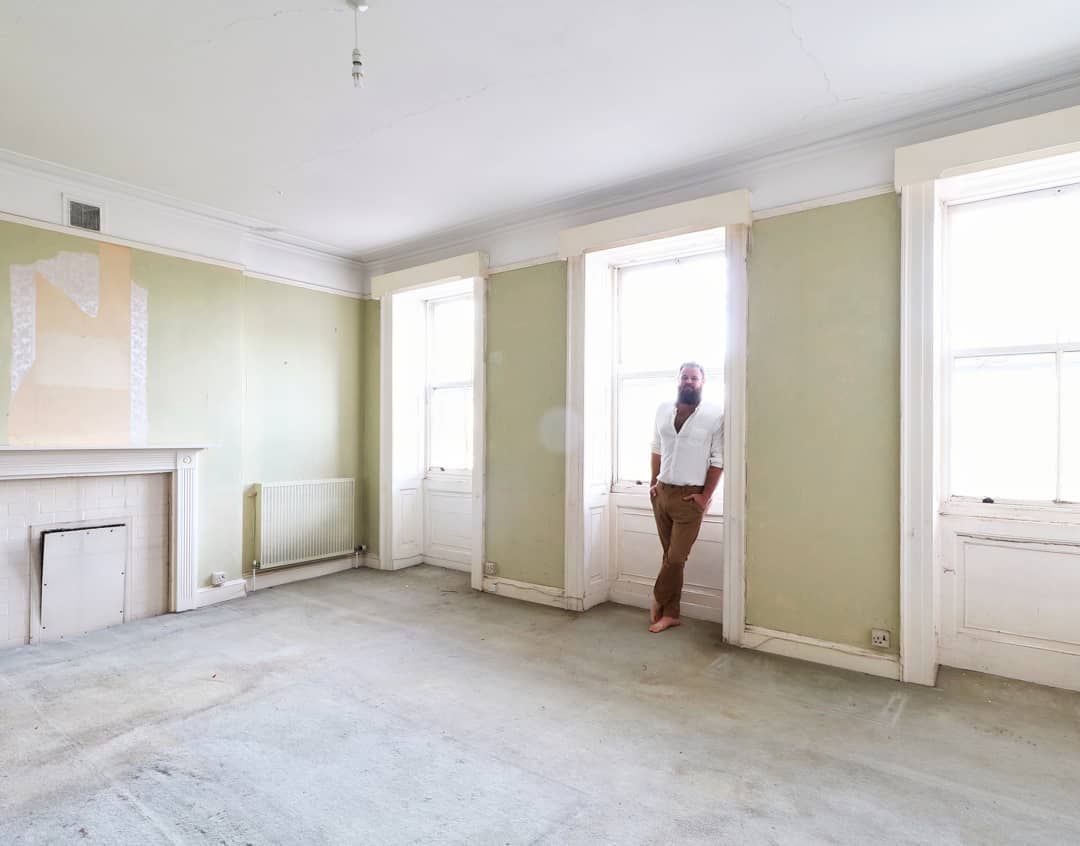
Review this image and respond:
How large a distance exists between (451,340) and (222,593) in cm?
291

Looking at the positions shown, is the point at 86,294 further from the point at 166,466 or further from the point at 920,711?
the point at 920,711

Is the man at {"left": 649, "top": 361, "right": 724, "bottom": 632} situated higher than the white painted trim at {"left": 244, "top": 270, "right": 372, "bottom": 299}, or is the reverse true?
the white painted trim at {"left": 244, "top": 270, "right": 372, "bottom": 299}

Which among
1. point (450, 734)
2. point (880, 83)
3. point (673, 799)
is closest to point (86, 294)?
point (450, 734)

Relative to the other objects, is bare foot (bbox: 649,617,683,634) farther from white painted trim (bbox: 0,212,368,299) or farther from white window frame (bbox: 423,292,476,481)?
white painted trim (bbox: 0,212,368,299)

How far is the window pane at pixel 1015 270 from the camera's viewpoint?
121 inches

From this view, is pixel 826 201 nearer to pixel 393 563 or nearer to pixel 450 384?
pixel 450 384

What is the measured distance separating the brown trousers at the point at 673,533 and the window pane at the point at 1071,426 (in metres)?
1.82

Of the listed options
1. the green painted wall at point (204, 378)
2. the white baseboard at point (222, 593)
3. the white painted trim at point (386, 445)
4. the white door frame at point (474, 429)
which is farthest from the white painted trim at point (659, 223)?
the white baseboard at point (222, 593)

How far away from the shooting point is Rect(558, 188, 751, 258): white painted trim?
12.2 ft

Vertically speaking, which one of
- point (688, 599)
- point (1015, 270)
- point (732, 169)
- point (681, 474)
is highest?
point (732, 169)

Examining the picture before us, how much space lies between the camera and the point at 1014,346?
3178mm

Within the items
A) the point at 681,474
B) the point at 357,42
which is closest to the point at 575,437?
the point at 681,474

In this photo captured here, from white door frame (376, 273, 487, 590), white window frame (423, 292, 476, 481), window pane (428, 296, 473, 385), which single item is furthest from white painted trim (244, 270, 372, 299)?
window pane (428, 296, 473, 385)

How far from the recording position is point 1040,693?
297 centimetres
